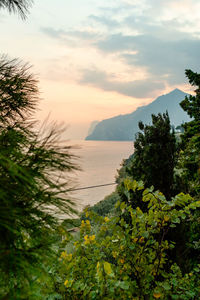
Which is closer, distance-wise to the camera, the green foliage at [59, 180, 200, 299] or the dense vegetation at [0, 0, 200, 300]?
the dense vegetation at [0, 0, 200, 300]

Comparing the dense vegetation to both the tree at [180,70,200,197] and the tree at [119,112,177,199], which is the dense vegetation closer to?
the tree at [180,70,200,197]

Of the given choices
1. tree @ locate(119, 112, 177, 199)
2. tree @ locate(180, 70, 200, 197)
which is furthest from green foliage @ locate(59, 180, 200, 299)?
tree @ locate(119, 112, 177, 199)

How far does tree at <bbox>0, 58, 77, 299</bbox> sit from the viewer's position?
2.85ft

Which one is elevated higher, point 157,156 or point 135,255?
point 157,156

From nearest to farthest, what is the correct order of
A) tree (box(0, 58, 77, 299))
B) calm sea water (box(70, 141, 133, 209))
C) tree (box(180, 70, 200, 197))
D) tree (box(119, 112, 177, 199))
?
tree (box(0, 58, 77, 299)) < calm sea water (box(70, 141, 133, 209)) < tree (box(180, 70, 200, 197)) < tree (box(119, 112, 177, 199))

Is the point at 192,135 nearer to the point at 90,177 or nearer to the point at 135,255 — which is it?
the point at 135,255

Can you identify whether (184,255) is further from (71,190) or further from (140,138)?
(71,190)

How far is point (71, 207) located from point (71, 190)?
83 millimetres

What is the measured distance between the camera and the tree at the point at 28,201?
870mm

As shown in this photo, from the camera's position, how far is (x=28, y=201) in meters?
1.04

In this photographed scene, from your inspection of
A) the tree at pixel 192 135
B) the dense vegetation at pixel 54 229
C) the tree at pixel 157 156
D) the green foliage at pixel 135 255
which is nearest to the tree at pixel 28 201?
the dense vegetation at pixel 54 229

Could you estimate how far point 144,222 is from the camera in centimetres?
225

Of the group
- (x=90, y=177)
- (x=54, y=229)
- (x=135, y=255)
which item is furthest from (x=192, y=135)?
(x=90, y=177)

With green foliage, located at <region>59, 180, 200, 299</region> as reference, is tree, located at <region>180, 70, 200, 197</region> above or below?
above
